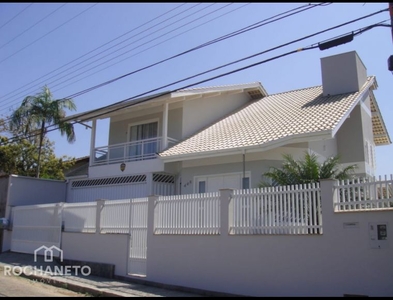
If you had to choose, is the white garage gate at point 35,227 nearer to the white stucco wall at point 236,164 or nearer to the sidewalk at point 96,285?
the sidewalk at point 96,285

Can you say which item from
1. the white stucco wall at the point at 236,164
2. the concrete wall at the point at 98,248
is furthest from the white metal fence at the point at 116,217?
the white stucco wall at the point at 236,164

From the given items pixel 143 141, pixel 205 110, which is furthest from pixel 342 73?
pixel 143 141

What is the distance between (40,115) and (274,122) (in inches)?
451

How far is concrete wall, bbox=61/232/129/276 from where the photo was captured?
38.2 ft

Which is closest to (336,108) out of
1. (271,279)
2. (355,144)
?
(355,144)

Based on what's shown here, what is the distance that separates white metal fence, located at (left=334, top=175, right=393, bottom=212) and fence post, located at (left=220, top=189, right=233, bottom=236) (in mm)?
2487

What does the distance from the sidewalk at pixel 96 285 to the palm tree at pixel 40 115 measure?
8034mm

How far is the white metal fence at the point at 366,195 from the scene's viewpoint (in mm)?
7535

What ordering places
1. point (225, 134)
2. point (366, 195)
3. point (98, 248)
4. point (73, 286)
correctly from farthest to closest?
point (225, 134) → point (98, 248) → point (73, 286) → point (366, 195)

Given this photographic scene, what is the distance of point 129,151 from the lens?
724 inches

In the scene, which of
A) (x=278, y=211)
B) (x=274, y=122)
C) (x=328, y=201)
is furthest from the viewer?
(x=274, y=122)

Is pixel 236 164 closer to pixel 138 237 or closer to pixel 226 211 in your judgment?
pixel 138 237

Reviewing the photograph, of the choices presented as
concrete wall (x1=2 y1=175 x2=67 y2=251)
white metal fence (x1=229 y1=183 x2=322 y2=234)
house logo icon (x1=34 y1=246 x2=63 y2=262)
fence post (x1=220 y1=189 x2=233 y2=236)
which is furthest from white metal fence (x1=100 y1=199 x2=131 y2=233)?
concrete wall (x1=2 y1=175 x2=67 y2=251)

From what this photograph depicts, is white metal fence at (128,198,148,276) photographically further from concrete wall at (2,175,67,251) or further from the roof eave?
concrete wall at (2,175,67,251)
